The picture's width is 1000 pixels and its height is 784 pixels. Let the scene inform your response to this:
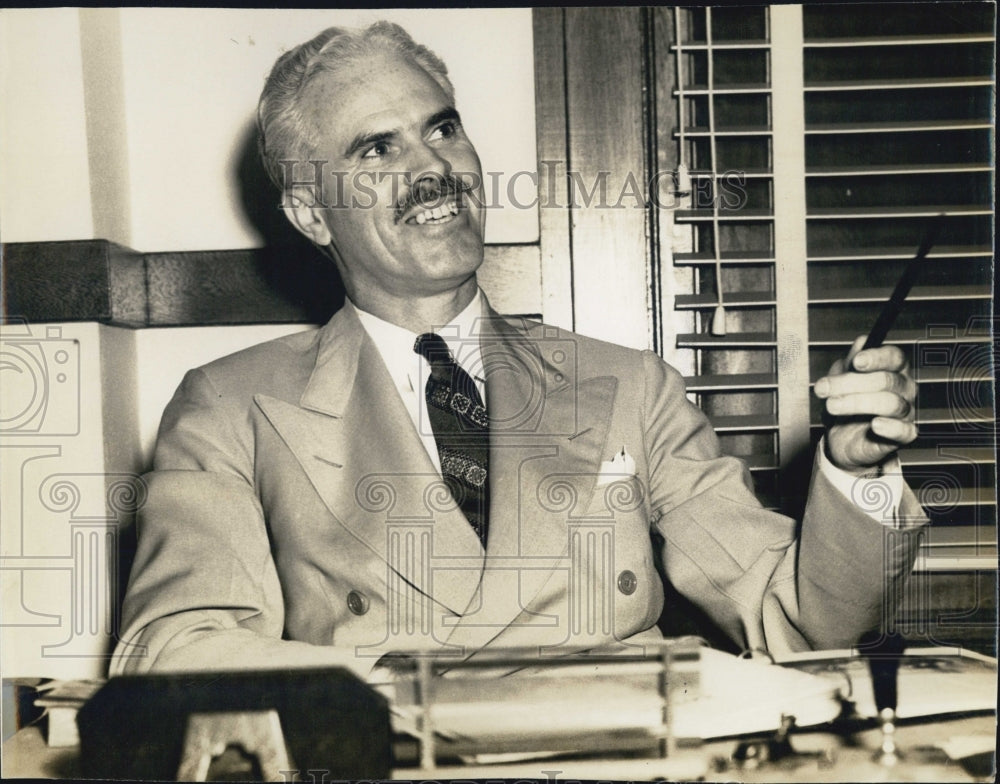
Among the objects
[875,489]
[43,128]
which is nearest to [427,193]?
[43,128]

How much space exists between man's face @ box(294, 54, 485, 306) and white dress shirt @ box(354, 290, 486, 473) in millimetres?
43

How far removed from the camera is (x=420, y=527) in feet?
4.62

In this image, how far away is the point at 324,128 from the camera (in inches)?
55.2

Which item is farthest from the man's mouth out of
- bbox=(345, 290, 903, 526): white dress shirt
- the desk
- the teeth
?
the desk

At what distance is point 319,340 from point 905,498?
75cm

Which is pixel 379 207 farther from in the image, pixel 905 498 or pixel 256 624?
pixel 905 498

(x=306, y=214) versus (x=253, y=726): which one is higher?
(x=306, y=214)

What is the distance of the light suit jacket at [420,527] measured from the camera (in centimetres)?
137

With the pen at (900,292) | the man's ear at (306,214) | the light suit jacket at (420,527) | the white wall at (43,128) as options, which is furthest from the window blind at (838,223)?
the white wall at (43,128)

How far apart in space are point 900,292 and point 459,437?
0.57 m

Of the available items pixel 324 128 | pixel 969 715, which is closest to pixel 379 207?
pixel 324 128

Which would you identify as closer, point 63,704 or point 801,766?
point 801,766

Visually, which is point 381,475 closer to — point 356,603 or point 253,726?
point 356,603

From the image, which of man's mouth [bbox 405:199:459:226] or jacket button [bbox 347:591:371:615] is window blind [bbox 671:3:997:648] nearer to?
man's mouth [bbox 405:199:459:226]
